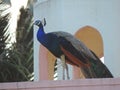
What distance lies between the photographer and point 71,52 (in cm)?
975

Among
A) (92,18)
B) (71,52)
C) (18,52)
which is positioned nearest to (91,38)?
(92,18)

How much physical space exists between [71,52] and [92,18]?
2.88 meters

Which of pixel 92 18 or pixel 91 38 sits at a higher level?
pixel 92 18

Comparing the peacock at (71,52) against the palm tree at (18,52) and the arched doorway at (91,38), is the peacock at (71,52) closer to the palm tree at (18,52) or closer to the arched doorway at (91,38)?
the arched doorway at (91,38)

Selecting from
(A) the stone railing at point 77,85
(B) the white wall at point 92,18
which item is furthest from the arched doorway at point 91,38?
(A) the stone railing at point 77,85

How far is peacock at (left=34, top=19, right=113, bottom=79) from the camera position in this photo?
9750mm

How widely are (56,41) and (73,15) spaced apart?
2893mm

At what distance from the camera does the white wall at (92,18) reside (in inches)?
472

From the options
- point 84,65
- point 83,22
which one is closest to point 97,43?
point 83,22

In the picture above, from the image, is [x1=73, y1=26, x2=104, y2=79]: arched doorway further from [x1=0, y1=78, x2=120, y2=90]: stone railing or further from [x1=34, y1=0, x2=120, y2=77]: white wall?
[x1=0, y1=78, x2=120, y2=90]: stone railing

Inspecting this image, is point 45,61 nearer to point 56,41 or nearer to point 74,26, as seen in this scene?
point 74,26

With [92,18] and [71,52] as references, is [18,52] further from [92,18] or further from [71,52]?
[71,52]

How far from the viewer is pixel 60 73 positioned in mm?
12539

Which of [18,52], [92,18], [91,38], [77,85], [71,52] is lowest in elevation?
[77,85]
